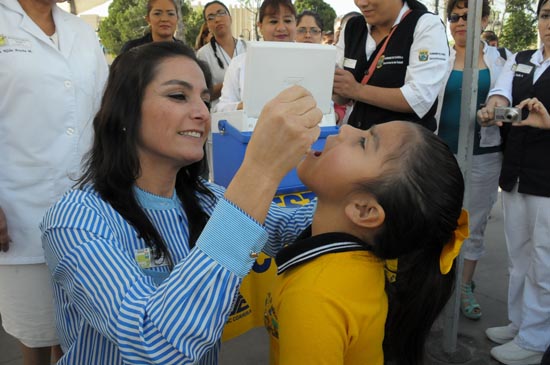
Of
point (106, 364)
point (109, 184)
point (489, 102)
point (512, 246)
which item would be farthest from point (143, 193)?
point (512, 246)

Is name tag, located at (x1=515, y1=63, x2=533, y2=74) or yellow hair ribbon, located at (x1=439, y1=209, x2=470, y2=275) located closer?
yellow hair ribbon, located at (x1=439, y1=209, x2=470, y2=275)

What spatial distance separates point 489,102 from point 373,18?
826 mm

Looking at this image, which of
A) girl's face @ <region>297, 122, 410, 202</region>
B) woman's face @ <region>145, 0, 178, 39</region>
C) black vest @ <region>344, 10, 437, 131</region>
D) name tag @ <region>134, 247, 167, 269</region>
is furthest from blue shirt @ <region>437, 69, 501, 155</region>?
name tag @ <region>134, 247, 167, 269</region>

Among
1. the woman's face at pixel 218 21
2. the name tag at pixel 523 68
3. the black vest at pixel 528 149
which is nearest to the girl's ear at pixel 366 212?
the black vest at pixel 528 149

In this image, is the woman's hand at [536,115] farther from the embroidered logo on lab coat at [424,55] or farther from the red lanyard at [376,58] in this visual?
the red lanyard at [376,58]

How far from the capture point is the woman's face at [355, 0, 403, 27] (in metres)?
2.53

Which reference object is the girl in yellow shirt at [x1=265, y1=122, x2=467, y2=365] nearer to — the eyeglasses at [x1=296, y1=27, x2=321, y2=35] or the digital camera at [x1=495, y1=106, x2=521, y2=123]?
the digital camera at [x1=495, y1=106, x2=521, y2=123]

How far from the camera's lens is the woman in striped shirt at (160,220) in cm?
93

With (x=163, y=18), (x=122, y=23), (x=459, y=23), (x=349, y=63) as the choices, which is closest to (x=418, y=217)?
(x=349, y=63)

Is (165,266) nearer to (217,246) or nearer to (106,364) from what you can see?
(106,364)

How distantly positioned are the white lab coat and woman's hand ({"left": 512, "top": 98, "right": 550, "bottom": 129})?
2139 millimetres

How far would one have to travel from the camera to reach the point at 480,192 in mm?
3355

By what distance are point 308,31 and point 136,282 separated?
3896 mm

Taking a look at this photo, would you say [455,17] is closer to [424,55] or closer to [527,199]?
[424,55]
